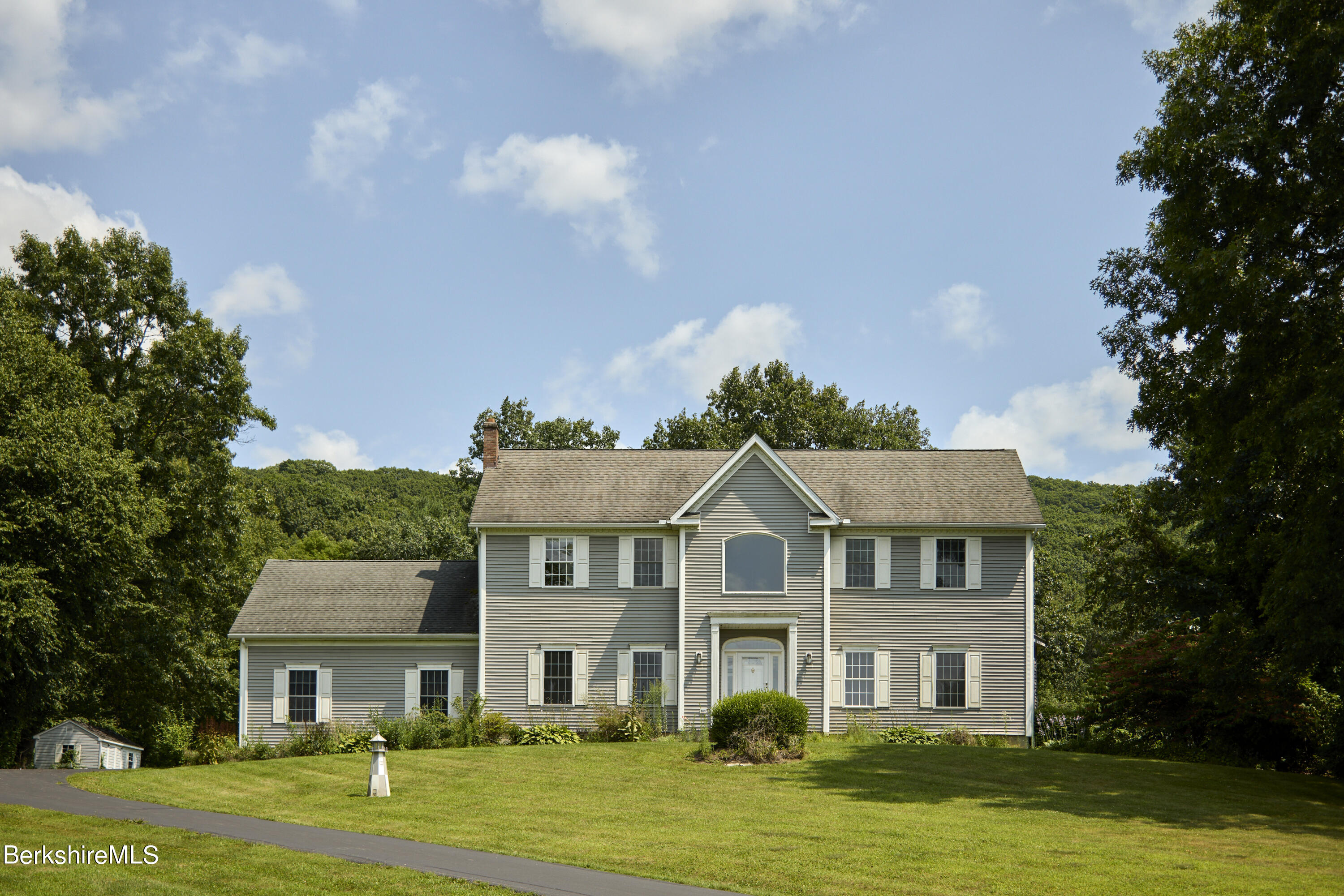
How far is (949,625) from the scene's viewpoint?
28547 mm

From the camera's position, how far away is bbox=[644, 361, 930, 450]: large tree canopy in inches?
1908

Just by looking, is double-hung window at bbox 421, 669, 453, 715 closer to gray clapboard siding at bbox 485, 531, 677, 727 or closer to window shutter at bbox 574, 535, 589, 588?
gray clapboard siding at bbox 485, 531, 677, 727

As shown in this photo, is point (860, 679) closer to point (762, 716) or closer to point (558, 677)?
point (762, 716)

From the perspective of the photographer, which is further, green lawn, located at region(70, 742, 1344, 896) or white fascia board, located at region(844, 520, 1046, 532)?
white fascia board, located at region(844, 520, 1046, 532)

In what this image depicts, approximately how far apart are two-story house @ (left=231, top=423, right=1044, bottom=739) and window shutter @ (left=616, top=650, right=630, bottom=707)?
4 centimetres

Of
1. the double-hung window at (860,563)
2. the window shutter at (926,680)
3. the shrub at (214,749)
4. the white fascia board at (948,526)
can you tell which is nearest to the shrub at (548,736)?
the shrub at (214,749)

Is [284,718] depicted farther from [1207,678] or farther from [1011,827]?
[1207,678]

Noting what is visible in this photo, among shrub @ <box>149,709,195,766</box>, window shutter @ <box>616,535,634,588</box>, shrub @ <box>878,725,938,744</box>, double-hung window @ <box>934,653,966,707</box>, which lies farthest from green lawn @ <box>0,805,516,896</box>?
double-hung window @ <box>934,653,966,707</box>

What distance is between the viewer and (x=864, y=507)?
29.1m

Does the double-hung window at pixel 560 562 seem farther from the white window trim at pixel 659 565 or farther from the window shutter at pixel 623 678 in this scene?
the window shutter at pixel 623 678

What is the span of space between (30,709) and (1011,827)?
25.0 metres

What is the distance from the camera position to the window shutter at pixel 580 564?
28.6 metres

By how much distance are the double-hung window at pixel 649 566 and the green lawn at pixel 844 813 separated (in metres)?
5.61

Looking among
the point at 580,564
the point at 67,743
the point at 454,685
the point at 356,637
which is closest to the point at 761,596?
the point at 580,564
